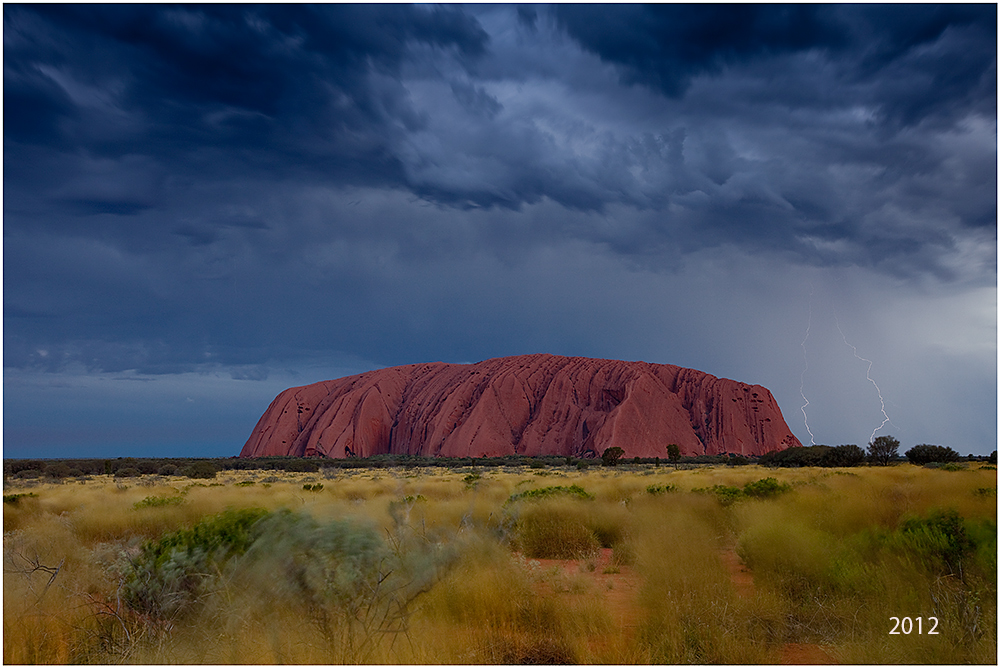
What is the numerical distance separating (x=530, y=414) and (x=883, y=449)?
48.3m

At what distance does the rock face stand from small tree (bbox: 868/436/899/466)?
31.7m

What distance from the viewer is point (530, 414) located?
82125 millimetres

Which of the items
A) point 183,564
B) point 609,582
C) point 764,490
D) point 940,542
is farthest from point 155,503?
point 940,542

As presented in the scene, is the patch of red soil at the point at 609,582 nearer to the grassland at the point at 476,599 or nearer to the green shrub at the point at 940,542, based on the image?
the grassland at the point at 476,599

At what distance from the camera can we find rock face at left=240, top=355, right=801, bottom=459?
248 ft

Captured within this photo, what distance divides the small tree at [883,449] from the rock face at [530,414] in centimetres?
3168

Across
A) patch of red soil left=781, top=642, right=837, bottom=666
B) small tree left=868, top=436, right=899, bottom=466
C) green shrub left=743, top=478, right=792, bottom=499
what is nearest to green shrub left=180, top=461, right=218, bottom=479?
green shrub left=743, top=478, right=792, bottom=499

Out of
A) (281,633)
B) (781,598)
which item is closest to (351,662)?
(281,633)

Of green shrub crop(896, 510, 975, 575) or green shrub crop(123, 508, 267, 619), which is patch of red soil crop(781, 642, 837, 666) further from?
green shrub crop(123, 508, 267, 619)

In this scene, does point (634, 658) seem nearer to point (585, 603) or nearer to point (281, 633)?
point (585, 603)

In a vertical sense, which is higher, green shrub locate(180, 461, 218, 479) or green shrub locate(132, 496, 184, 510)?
green shrub locate(132, 496, 184, 510)

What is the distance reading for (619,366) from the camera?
3452 inches

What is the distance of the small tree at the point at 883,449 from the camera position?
132ft

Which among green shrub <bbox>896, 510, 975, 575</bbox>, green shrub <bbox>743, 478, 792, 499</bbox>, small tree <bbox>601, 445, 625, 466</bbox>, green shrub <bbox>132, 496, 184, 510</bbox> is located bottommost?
small tree <bbox>601, 445, 625, 466</bbox>
